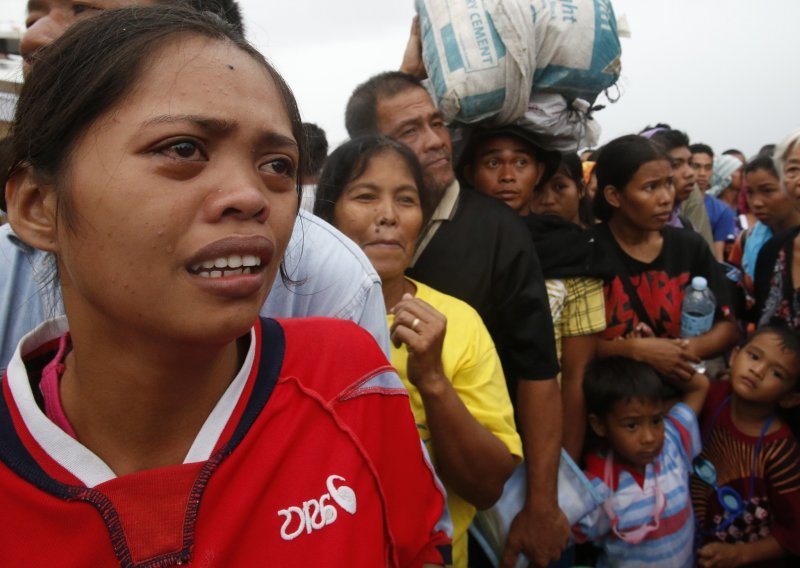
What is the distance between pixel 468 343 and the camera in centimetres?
173

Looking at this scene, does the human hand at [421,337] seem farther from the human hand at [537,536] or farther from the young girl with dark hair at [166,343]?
the human hand at [537,536]

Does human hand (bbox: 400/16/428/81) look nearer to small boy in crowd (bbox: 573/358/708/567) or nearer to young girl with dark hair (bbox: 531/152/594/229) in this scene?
young girl with dark hair (bbox: 531/152/594/229)

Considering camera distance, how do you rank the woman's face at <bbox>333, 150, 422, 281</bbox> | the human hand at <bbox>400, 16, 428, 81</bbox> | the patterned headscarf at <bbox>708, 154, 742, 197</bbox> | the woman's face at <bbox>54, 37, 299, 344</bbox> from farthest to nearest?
the patterned headscarf at <bbox>708, 154, 742, 197</bbox>
the human hand at <bbox>400, 16, 428, 81</bbox>
the woman's face at <bbox>333, 150, 422, 281</bbox>
the woman's face at <bbox>54, 37, 299, 344</bbox>

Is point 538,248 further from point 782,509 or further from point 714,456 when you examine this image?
point 782,509

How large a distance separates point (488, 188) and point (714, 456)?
1658 millimetres

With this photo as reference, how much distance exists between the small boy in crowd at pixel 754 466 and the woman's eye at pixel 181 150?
8.88 ft

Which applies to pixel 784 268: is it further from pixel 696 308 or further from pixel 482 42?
pixel 482 42

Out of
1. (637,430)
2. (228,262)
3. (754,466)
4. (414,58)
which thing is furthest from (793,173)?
(228,262)

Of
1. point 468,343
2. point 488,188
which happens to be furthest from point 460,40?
point 468,343

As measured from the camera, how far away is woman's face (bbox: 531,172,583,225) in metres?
3.09

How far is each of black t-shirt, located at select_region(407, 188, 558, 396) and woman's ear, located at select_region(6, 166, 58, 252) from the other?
1.35 m

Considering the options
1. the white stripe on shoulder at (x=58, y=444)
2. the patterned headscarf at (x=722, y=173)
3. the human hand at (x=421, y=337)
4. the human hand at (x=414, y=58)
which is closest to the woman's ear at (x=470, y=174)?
the human hand at (x=414, y=58)

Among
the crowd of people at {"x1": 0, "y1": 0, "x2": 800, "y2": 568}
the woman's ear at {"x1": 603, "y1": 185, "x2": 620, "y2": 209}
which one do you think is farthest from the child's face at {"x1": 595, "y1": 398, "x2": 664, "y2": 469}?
the woman's ear at {"x1": 603, "y1": 185, "x2": 620, "y2": 209}

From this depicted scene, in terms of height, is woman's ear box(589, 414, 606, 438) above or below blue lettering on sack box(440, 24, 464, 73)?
below
